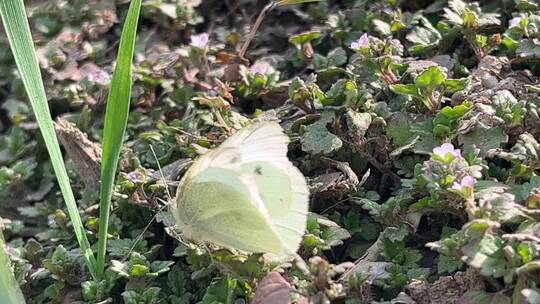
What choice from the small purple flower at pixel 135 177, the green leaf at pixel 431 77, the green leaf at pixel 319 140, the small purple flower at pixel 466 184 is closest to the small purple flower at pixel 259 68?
the green leaf at pixel 319 140

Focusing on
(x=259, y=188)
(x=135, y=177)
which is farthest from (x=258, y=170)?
(x=135, y=177)

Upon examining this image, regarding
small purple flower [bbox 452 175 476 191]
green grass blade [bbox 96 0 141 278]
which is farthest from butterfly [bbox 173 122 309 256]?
small purple flower [bbox 452 175 476 191]

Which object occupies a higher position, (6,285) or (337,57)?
(6,285)

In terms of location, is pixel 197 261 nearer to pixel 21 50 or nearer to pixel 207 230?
pixel 207 230

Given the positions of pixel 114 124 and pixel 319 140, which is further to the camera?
pixel 319 140

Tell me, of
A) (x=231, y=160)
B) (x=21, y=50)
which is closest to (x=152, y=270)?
(x=231, y=160)

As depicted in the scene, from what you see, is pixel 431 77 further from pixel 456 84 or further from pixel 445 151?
pixel 445 151

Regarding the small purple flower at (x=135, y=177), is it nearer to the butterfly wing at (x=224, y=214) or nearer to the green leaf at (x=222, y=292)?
the butterfly wing at (x=224, y=214)
